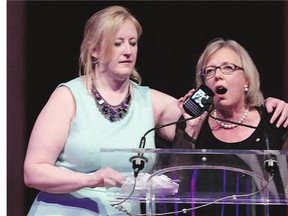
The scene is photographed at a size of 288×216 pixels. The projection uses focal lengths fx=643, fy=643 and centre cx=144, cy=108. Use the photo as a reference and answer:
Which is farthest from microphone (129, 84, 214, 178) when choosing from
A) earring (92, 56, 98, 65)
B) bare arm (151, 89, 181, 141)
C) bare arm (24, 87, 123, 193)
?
earring (92, 56, 98, 65)

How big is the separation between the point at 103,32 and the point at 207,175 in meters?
0.74

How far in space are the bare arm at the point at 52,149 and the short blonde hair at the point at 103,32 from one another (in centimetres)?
16

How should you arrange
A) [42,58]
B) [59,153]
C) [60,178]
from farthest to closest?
[42,58] → [59,153] → [60,178]

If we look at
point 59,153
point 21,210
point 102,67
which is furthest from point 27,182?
point 102,67

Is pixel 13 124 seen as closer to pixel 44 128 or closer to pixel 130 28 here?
pixel 44 128

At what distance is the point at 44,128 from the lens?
196 cm

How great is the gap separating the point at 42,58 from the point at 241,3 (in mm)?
735

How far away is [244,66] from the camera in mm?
2180

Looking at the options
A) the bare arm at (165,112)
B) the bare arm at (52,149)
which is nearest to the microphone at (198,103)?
the bare arm at (165,112)

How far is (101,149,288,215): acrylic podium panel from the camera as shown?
60.4 inches

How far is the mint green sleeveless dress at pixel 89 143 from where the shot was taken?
1902mm

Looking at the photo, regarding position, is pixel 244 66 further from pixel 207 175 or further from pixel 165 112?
pixel 207 175

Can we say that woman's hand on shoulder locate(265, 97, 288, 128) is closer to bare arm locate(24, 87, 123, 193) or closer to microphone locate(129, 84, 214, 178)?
microphone locate(129, 84, 214, 178)
